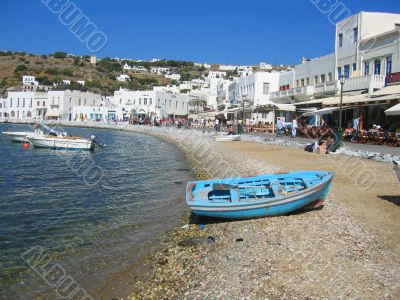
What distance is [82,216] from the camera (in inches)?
493

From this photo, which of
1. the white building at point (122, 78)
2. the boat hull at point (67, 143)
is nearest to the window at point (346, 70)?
the boat hull at point (67, 143)

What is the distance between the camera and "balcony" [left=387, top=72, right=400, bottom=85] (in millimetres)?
27091

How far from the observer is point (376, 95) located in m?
24.1

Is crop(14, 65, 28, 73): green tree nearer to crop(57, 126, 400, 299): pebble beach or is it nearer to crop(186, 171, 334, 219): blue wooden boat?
crop(57, 126, 400, 299): pebble beach

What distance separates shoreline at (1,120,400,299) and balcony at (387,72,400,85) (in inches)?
702

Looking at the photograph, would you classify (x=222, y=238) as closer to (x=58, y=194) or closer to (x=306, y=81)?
(x=58, y=194)

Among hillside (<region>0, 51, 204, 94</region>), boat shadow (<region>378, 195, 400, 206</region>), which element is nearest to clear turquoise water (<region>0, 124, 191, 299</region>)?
boat shadow (<region>378, 195, 400, 206</region>)

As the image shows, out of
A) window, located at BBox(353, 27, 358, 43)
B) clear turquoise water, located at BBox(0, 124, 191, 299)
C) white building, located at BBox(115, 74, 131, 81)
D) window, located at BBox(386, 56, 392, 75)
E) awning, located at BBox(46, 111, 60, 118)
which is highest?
white building, located at BBox(115, 74, 131, 81)

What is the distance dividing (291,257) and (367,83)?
25260 millimetres

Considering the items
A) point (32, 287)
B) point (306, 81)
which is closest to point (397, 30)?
point (306, 81)

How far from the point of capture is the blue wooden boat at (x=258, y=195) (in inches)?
386

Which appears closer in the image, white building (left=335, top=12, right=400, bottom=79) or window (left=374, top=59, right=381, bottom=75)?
window (left=374, top=59, right=381, bottom=75)

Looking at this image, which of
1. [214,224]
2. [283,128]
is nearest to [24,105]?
[283,128]

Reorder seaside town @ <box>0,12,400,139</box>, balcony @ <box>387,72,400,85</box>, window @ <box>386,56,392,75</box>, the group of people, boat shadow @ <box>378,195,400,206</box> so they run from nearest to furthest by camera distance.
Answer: boat shadow @ <box>378,195,400,206</box> → balcony @ <box>387,72,400,85</box> → seaside town @ <box>0,12,400,139</box> → window @ <box>386,56,392,75</box> → the group of people
